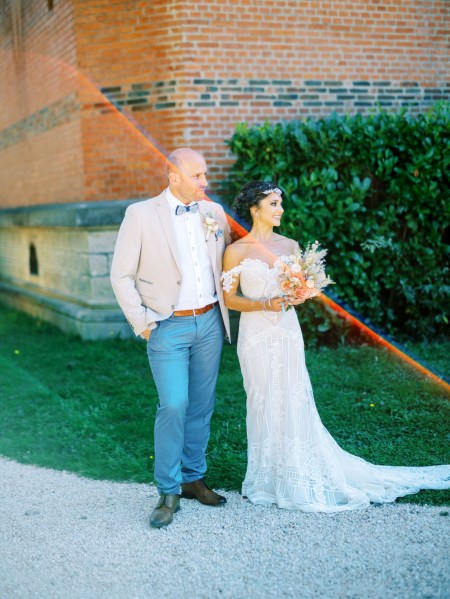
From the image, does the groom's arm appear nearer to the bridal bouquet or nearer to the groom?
the groom

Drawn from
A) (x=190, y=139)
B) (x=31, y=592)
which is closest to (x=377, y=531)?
(x=31, y=592)

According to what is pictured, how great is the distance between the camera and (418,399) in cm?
657

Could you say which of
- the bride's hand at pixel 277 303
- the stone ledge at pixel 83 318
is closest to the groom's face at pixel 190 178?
the bride's hand at pixel 277 303

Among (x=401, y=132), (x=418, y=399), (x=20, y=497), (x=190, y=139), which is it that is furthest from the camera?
(x=190, y=139)

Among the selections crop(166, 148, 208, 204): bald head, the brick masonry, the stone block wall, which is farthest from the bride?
the stone block wall

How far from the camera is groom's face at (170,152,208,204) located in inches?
171

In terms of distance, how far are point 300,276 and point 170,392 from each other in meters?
1.05

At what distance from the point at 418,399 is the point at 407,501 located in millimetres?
2063

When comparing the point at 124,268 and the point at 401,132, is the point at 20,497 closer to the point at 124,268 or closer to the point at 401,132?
the point at 124,268

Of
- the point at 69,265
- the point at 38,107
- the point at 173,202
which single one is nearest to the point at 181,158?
the point at 173,202

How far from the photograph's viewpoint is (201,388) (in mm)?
4703

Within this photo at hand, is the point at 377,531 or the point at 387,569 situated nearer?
the point at 387,569

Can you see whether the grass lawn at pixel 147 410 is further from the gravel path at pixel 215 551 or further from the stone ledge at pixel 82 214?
the stone ledge at pixel 82 214

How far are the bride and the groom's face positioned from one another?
465 mm
